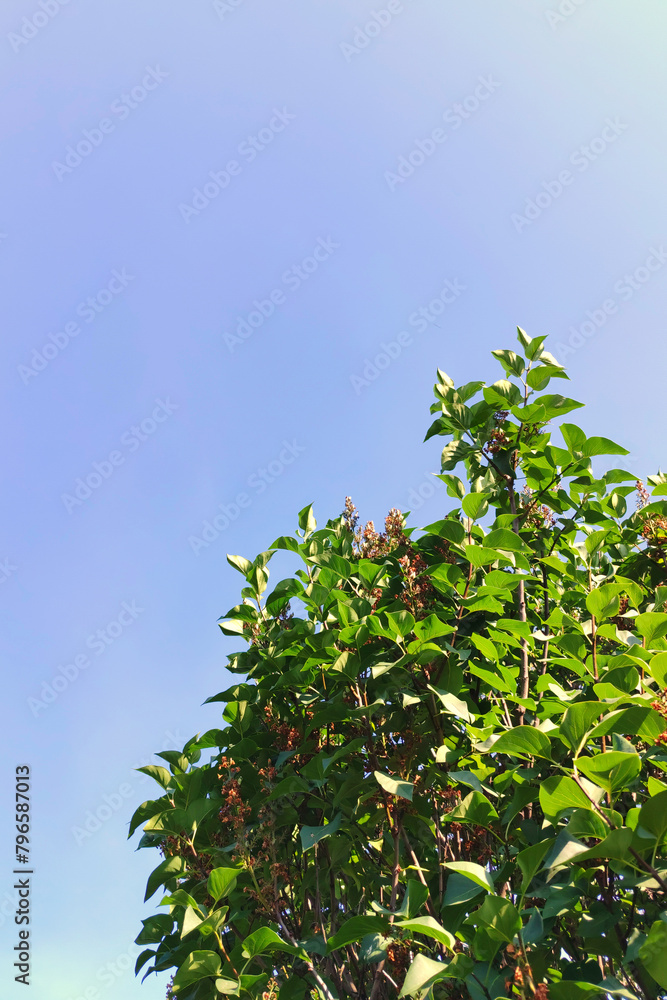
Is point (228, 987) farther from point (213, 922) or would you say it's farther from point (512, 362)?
point (512, 362)

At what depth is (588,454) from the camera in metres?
3.46

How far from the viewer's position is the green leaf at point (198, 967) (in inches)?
89.3

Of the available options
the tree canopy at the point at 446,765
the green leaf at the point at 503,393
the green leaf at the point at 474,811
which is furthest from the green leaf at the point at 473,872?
the green leaf at the point at 503,393

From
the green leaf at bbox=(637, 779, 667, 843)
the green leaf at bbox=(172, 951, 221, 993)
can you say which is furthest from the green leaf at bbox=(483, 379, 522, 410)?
the green leaf at bbox=(172, 951, 221, 993)

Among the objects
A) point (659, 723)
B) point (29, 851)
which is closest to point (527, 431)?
point (659, 723)

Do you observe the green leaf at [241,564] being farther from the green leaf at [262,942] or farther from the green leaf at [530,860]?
the green leaf at [530,860]

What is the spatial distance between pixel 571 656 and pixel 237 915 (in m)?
1.76

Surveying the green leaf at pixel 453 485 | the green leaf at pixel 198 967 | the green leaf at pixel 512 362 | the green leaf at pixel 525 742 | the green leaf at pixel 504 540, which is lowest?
the green leaf at pixel 198 967

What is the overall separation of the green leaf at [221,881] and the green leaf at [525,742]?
1.07m

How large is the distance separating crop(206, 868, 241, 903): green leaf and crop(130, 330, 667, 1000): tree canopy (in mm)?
12

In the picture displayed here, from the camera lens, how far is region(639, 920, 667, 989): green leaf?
Result: 168 cm

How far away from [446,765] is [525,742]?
0.91 m

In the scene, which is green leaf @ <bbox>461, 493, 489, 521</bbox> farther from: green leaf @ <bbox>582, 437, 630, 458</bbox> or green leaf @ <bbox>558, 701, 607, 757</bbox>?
green leaf @ <bbox>558, 701, 607, 757</bbox>

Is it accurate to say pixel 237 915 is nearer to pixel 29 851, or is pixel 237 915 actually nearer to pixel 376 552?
pixel 376 552
